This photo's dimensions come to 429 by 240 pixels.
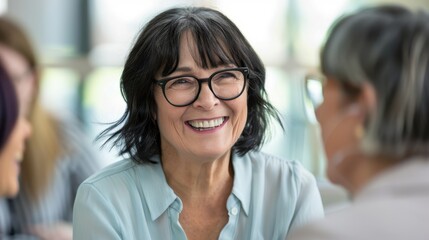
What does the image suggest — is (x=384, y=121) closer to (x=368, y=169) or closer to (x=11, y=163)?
(x=368, y=169)

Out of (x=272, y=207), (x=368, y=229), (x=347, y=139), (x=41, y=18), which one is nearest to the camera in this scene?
(x=368, y=229)

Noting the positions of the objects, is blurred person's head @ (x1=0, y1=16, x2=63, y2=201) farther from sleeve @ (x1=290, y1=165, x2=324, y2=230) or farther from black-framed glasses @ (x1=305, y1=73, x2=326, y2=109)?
black-framed glasses @ (x1=305, y1=73, x2=326, y2=109)

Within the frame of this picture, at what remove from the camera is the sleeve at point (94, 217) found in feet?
6.63

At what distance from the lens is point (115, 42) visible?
5.62 metres

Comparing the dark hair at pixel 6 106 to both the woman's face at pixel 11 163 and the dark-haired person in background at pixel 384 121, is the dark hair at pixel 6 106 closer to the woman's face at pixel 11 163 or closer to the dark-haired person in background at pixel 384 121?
the woman's face at pixel 11 163

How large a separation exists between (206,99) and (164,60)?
0.16m

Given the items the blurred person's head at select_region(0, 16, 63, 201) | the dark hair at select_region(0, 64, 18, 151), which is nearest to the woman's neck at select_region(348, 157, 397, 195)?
the dark hair at select_region(0, 64, 18, 151)

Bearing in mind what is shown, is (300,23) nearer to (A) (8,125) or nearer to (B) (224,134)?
(B) (224,134)

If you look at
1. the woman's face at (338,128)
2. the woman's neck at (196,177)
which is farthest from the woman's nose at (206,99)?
the woman's face at (338,128)

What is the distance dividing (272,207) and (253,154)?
209 millimetres

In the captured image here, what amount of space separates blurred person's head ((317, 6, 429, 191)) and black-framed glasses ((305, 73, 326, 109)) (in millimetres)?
100

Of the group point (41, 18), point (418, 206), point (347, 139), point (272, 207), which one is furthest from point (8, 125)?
point (41, 18)

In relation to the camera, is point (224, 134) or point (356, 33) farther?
point (224, 134)

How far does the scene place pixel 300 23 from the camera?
5.74 m
